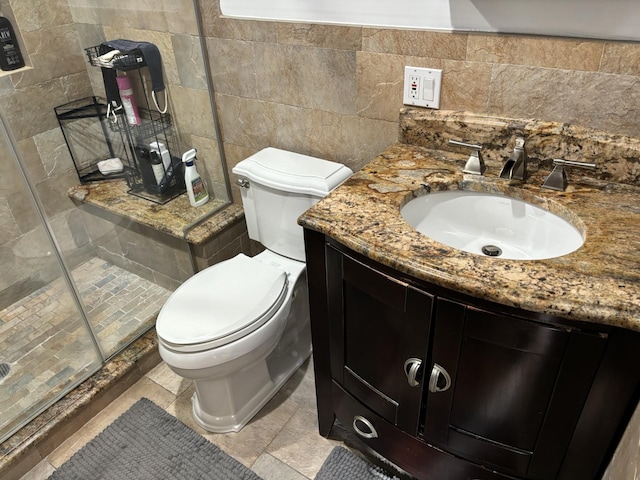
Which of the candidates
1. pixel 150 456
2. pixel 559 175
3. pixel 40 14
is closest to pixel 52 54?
pixel 40 14

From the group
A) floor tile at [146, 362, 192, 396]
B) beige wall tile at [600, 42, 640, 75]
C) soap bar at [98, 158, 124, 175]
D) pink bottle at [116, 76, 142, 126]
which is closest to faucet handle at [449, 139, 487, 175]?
beige wall tile at [600, 42, 640, 75]

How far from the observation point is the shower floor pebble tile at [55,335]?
5.90ft

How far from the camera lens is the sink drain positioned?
1261mm

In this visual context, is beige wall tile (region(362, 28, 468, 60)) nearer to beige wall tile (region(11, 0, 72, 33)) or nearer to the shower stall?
the shower stall

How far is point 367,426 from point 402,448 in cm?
13

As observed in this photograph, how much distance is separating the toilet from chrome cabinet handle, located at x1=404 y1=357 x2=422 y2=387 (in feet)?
1.79

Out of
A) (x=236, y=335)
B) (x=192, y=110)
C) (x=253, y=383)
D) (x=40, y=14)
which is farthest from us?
(x=192, y=110)

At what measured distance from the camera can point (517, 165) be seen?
128 centimetres

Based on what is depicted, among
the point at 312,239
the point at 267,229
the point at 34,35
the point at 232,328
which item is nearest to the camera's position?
the point at 312,239

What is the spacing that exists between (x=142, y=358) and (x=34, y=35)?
1.36 m

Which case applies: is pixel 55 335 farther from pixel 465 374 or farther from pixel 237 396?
pixel 465 374

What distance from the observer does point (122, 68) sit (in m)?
2.00

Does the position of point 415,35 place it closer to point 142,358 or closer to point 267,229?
point 267,229

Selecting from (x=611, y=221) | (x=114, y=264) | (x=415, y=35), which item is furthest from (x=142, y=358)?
(x=611, y=221)
